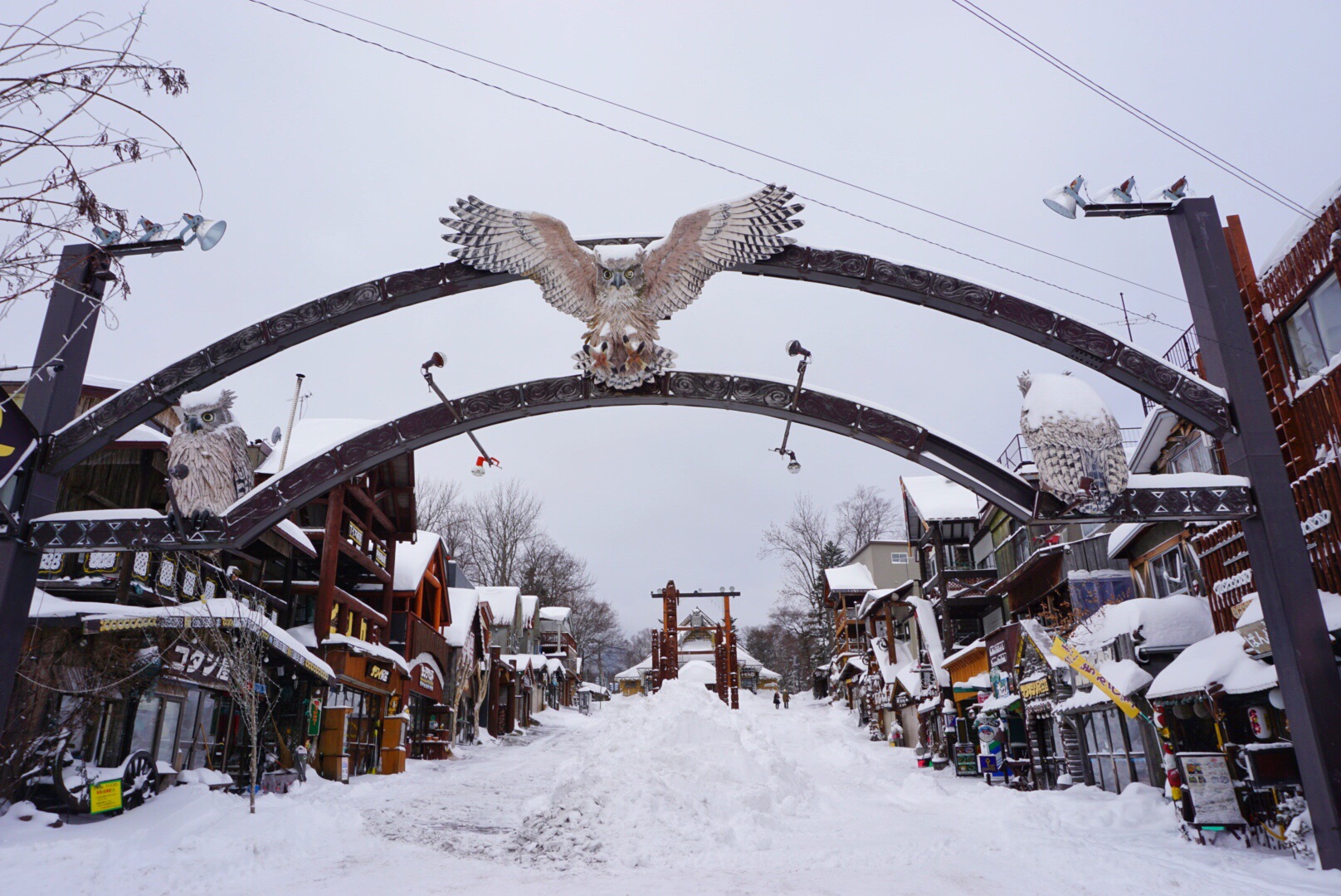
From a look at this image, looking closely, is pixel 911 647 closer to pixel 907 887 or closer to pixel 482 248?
pixel 907 887

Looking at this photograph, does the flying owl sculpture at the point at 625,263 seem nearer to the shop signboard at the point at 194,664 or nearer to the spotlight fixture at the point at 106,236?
the spotlight fixture at the point at 106,236

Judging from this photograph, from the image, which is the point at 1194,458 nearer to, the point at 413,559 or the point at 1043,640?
the point at 1043,640

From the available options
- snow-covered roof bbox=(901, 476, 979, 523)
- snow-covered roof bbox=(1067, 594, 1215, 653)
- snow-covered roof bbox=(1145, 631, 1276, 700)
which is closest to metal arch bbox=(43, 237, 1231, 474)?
snow-covered roof bbox=(1145, 631, 1276, 700)

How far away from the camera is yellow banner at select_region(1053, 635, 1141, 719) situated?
522 inches

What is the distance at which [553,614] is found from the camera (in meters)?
57.5

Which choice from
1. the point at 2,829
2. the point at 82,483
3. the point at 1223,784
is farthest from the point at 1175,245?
the point at 82,483

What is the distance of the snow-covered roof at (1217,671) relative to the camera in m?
9.41

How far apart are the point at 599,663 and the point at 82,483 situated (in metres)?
68.2

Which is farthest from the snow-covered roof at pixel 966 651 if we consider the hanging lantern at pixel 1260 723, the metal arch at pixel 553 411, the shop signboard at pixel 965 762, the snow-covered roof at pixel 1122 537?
the metal arch at pixel 553 411

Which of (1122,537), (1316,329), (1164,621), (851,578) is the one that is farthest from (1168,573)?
(851,578)

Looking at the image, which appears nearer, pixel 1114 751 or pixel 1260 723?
pixel 1260 723

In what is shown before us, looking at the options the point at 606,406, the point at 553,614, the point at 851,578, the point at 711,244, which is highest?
the point at 851,578

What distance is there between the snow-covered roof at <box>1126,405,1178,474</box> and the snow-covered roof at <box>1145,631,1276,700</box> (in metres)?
3.95

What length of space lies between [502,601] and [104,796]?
3202cm
